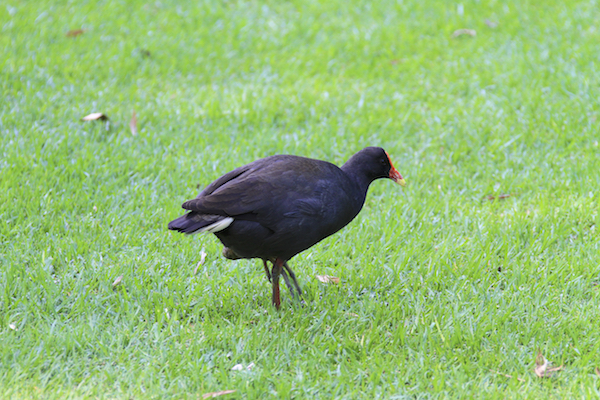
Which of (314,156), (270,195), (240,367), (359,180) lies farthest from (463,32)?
(240,367)

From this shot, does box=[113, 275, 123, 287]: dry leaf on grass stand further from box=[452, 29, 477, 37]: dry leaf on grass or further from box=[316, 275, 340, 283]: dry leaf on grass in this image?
box=[452, 29, 477, 37]: dry leaf on grass

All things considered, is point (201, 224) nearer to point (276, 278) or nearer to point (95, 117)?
point (276, 278)

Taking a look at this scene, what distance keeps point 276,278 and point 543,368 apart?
1481mm

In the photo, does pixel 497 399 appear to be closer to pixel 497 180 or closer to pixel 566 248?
pixel 566 248

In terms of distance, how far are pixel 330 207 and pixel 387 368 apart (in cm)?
90

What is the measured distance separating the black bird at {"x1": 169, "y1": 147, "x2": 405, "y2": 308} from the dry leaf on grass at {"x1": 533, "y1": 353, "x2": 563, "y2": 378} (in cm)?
127

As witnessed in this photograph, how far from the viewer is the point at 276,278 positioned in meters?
3.52

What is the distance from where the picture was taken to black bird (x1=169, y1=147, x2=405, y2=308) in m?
3.24

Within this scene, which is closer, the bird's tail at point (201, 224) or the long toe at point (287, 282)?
the bird's tail at point (201, 224)

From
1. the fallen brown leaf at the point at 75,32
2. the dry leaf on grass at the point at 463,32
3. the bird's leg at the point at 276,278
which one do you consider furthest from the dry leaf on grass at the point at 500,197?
the fallen brown leaf at the point at 75,32

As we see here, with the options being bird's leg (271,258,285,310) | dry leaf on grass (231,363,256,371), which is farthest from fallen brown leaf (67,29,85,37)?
dry leaf on grass (231,363,256,371)

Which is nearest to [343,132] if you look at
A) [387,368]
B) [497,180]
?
[497,180]

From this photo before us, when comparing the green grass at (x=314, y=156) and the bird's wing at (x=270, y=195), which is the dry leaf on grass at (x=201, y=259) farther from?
the bird's wing at (x=270, y=195)

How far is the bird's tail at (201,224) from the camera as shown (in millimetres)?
3172
